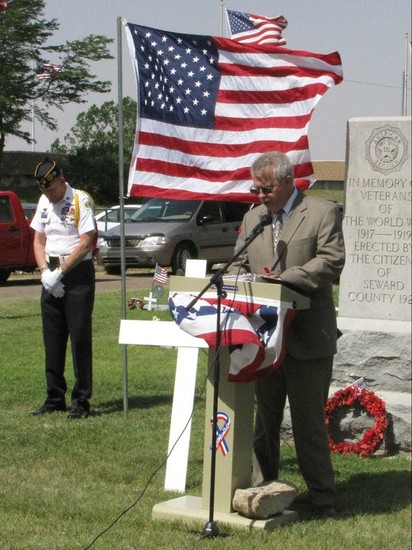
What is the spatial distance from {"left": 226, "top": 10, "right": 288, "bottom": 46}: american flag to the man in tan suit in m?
6.64

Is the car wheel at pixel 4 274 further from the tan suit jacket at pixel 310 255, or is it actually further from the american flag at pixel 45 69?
the american flag at pixel 45 69

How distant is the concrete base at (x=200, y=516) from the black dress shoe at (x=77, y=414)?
9.29 feet

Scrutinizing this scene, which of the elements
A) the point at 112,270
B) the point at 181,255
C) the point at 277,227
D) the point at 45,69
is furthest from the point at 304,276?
the point at 45,69

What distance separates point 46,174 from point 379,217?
8.63 feet

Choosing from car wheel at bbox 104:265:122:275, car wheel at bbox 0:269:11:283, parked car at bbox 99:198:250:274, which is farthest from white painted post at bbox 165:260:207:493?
car wheel at bbox 104:265:122:275

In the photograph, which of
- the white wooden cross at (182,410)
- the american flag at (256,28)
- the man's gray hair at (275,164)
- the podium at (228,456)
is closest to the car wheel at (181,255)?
the american flag at (256,28)

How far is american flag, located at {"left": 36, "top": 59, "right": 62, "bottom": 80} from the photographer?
4247cm

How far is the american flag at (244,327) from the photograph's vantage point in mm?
5621

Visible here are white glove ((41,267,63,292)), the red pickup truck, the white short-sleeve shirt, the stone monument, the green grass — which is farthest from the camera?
the red pickup truck

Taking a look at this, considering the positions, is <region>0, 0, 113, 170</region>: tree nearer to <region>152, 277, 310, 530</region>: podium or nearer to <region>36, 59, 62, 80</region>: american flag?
<region>36, 59, 62, 80</region>: american flag

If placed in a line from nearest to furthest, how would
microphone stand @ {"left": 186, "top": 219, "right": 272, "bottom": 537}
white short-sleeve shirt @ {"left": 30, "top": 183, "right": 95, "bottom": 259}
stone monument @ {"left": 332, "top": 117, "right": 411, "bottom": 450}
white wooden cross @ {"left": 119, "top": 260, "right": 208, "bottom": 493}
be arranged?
1. microphone stand @ {"left": 186, "top": 219, "right": 272, "bottom": 537}
2. white wooden cross @ {"left": 119, "top": 260, "right": 208, "bottom": 493}
3. stone monument @ {"left": 332, "top": 117, "right": 411, "bottom": 450}
4. white short-sleeve shirt @ {"left": 30, "top": 183, "right": 95, "bottom": 259}

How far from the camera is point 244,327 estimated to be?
221 inches

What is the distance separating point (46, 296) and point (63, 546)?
3.78m

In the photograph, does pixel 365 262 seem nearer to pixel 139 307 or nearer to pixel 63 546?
pixel 63 546
